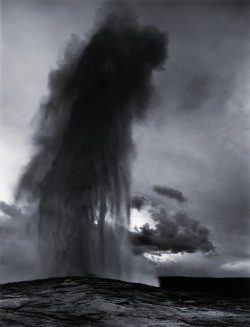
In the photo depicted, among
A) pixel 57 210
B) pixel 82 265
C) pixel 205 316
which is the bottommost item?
pixel 205 316

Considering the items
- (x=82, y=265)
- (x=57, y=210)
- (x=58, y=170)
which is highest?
(x=58, y=170)

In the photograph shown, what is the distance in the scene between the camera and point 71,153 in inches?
2347

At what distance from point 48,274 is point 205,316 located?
137 feet

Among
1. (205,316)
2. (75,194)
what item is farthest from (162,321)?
(75,194)

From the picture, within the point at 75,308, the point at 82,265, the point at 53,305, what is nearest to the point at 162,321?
the point at 75,308

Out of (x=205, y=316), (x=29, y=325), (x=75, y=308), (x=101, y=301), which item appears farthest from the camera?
(x=101, y=301)

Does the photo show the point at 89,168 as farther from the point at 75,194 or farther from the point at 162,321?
the point at 162,321

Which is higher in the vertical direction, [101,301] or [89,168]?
[89,168]

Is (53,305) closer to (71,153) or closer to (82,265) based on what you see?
(82,265)

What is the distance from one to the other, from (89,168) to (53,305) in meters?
37.4

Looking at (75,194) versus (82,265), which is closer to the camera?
(82,265)

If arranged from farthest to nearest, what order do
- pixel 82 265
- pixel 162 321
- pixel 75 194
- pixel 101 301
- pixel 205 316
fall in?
pixel 75 194 → pixel 82 265 → pixel 101 301 → pixel 205 316 → pixel 162 321

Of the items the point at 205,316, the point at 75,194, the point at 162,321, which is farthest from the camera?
the point at 75,194

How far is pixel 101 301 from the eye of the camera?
23.1m
